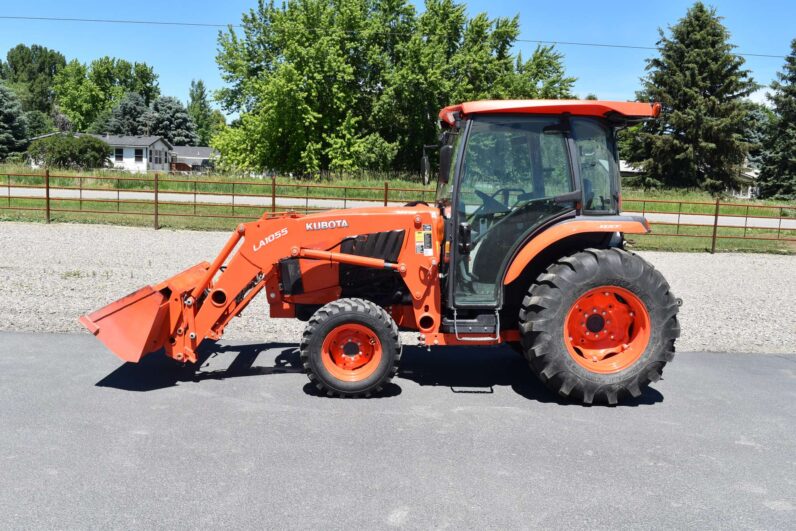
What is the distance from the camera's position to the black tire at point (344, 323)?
5273 millimetres

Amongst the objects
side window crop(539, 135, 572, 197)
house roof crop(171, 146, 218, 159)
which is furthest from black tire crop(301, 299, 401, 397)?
house roof crop(171, 146, 218, 159)

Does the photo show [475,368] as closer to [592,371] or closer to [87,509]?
[592,371]

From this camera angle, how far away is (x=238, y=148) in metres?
42.3

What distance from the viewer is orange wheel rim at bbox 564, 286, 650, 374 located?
5.49 meters

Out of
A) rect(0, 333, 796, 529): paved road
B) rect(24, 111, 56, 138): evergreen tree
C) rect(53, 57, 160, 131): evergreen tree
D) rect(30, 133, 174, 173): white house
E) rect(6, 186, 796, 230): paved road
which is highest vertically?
rect(53, 57, 160, 131): evergreen tree

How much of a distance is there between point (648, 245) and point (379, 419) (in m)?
15.5

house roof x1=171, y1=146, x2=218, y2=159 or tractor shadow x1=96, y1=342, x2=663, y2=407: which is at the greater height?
house roof x1=171, y1=146, x2=218, y2=159

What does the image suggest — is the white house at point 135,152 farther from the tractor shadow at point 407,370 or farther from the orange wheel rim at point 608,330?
the orange wheel rim at point 608,330

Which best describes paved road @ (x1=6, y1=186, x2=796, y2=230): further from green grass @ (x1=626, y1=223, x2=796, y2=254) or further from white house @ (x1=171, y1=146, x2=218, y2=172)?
white house @ (x1=171, y1=146, x2=218, y2=172)

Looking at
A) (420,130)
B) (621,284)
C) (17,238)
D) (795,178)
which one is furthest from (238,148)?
(621,284)

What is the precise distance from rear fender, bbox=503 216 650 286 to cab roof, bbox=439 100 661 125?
87 cm

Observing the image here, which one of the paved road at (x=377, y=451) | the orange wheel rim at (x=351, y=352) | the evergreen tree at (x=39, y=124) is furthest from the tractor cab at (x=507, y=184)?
the evergreen tree at (x=39, y=124)

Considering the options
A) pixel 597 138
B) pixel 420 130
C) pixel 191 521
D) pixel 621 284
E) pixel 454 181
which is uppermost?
pixel 420 130

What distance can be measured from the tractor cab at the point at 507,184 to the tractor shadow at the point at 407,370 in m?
0.85
